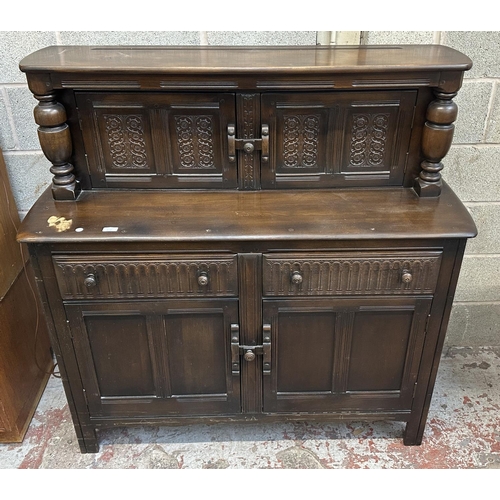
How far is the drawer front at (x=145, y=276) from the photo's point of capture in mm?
1382

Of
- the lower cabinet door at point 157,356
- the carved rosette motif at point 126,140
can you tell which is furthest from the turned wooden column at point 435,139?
the carved rosette motif at point 126,140

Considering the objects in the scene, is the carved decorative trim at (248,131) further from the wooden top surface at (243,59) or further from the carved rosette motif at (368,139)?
the carved rosette motif at (368,139)

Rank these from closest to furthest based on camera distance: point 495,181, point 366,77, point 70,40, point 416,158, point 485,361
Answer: point 366,77
point 416,158
point 70,40
point 495,181
point 485,361

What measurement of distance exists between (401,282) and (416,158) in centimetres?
39

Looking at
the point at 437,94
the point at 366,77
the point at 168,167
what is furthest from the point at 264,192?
the point at 437,94

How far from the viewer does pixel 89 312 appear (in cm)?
146

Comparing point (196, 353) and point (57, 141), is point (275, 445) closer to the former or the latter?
point (196, 353)

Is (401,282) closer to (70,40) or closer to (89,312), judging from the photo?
(89,312)

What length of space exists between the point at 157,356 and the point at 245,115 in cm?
77

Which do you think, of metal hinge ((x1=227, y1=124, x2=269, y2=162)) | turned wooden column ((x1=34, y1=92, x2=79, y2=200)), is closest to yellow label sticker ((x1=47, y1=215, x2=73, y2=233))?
turned wooden column ((x1=34, y1=92, x2=79, y2=200))

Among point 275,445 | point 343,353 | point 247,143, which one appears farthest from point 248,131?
point 275,445

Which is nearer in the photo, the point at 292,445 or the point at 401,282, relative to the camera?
the point at 401,282

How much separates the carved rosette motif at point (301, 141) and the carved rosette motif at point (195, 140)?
223 millimetres

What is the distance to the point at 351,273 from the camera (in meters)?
1.41
